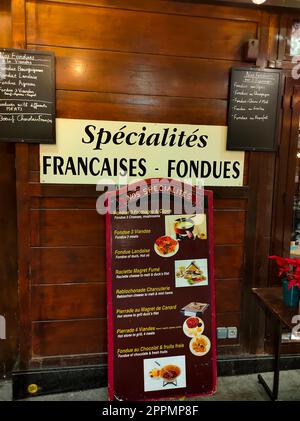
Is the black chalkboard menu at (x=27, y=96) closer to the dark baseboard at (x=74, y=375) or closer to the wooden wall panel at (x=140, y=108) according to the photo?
the wooden wall panel at (x=140, y=108)

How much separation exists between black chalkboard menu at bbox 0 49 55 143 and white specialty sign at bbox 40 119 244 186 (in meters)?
0.10

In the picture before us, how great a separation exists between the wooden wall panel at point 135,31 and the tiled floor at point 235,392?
8.15 ft

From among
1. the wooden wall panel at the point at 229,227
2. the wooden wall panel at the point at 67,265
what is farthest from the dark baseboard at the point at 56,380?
the wooden wall panel at the point at 229,227

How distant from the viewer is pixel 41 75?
2221 millimetres

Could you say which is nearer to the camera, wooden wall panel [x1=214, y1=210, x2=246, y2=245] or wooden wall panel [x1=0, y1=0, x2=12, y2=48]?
wooden wall panel [x1=0, y1=0, x2=12, y2=48]

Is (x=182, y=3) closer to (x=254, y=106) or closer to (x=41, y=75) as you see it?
(x=254, y=106)

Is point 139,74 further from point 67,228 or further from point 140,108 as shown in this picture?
point 67,228

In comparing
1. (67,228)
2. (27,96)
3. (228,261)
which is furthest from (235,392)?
(27,96)

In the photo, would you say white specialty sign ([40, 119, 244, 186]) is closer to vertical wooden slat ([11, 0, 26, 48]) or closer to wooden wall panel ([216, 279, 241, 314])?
vertical wooden slat ([11, 0, 26, 48])

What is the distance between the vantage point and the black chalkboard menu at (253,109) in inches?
96.1

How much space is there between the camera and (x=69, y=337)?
252cm

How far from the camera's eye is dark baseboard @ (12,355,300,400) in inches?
96.3

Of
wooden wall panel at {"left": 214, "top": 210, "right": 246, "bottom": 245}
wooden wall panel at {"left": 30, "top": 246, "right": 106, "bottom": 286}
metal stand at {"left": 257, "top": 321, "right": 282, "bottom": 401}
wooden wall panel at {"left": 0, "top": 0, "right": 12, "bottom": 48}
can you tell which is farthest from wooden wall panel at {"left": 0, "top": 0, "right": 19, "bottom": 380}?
metal stand at {"left": 257, "top": 321, "right": 282, "bottom": 401}

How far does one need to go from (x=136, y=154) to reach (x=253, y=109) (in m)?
0.93
